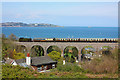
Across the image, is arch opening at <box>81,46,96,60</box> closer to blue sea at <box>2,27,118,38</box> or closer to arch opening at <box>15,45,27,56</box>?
arch opening at <box>15,45,27,56</box>

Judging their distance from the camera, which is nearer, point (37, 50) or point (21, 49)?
point (37, 50)

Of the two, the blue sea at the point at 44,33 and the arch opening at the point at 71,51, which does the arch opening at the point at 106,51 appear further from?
the blue sea at the point at 44,33

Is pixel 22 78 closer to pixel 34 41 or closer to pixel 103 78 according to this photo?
pixel 103 78

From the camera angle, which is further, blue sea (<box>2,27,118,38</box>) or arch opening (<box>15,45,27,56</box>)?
blue sea (<box>2,27,118,38</box>)

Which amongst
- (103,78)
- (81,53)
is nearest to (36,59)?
(103,78)

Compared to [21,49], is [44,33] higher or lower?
higher

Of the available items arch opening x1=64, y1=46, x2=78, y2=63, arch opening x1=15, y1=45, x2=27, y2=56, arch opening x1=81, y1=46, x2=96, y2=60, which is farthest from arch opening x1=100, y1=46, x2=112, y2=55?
arch opening x1=15, y1=45, x2=27, y2=56

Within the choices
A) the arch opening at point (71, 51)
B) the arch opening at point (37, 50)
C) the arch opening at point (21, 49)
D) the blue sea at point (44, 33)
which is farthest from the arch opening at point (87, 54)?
the blue sea at point (44, 33)

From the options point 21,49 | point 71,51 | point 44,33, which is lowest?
point 71,51

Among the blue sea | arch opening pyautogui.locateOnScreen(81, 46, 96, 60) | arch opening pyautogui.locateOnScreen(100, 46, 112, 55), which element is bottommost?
arch opening pyautogui.locateOnScreen(81, 46, 96, 60)

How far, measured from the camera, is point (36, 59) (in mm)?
10508

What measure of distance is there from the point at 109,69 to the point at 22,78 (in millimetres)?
3366

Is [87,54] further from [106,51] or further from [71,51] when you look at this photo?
[106,51]

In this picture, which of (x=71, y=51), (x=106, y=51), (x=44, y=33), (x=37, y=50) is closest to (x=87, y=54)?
(x=71, y=51)
